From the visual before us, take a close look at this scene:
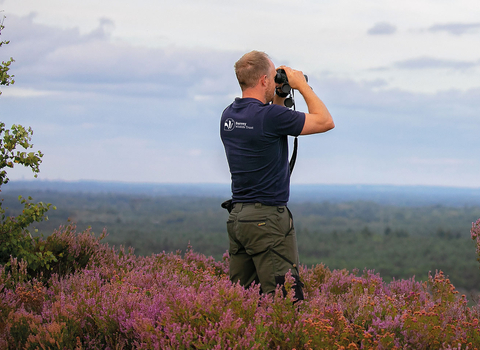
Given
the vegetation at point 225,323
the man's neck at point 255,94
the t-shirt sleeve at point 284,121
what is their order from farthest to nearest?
the man's neck at point 255,94, the t-shirt sleeve at point 284,121, the vegetation at point 225,323

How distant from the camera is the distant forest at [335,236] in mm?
84438

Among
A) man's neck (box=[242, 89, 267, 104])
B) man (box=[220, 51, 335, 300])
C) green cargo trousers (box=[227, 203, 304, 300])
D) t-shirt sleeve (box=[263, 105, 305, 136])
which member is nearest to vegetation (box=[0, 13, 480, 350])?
green cargo trousers (box=[227, 203, 304, 300])

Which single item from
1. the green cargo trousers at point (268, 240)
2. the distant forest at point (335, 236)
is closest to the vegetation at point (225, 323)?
the green cargo trousers at point (268, 240)

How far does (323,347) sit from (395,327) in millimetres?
846

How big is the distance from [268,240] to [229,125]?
113cm

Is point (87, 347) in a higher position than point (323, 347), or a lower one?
lower

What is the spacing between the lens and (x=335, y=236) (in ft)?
382

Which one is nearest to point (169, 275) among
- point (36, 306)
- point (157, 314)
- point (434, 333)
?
point (36, 306)

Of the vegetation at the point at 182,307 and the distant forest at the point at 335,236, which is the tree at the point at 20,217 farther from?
the distant forest at the point at 335,236

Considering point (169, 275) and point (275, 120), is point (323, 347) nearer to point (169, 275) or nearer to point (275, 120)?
point (275, 120)

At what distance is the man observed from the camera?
432 cm

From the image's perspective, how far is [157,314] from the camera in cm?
432

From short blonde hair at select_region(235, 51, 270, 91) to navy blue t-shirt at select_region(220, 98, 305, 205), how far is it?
0.60ft

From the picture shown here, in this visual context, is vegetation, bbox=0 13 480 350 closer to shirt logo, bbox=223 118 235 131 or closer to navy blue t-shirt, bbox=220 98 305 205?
navy blue t-shirt, bbox=220 98 305 205
